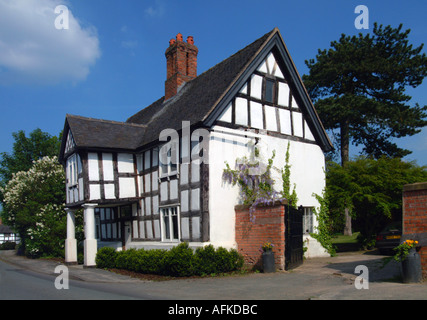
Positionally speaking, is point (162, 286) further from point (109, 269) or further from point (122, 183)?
point (122, 183)

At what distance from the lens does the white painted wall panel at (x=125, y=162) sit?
1891cm

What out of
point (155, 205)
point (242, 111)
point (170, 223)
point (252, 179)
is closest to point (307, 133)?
point (242, 111)

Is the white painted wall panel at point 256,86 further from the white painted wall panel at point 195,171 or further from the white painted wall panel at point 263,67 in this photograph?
the white painted wall panel at point 195,171

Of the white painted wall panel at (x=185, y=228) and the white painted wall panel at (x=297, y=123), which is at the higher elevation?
the white painted wall panel at (x=297, y=123)

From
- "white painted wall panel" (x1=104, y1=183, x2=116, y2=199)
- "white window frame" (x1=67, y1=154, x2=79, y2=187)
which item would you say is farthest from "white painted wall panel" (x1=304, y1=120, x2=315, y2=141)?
"white window frame" (x1=67, y1=154, x2=79, y2=187)

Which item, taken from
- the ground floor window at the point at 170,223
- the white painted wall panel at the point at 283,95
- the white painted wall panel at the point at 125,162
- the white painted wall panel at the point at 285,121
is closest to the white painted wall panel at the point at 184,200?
the ground floor window at the point at 170,223

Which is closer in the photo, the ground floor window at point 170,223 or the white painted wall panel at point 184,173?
the white painted wall panel at point 184,173

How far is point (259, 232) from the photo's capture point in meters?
14.4

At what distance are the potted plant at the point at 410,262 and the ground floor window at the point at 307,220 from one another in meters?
9.02

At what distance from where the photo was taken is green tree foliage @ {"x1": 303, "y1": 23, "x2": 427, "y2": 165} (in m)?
31.1

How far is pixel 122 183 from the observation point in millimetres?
18828

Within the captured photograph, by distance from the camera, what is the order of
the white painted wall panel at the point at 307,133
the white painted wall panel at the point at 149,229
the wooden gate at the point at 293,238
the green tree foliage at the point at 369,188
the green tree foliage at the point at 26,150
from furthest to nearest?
the green tree foliage at the point at 26,150, the white painted wall panel at the point at 307,133, the green tree foliage at the point at 369,188, the white painted wall panel at the point at 149,229, the wooden gate at the point at 293,238

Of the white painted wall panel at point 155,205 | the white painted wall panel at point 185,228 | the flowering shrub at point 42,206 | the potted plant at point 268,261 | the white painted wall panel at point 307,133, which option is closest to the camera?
the potted plant at point 268,261

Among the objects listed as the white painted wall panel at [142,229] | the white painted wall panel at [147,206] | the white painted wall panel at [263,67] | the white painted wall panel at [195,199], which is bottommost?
the white painted wall panel at [142,229]
